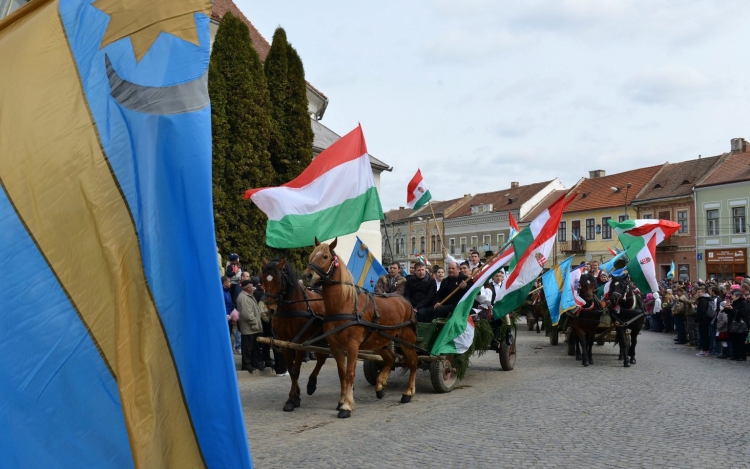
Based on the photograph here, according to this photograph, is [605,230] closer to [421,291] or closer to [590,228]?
[590,228]

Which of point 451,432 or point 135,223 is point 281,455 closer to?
point 451,432

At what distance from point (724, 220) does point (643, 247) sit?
3834cm

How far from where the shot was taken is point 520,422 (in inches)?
338

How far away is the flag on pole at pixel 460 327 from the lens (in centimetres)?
1073

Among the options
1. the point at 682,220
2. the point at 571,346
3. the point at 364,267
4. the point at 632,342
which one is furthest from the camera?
the point at 682,220

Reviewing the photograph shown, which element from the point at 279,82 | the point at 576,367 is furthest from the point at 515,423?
the point at 279,82

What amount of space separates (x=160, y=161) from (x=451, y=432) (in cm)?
667

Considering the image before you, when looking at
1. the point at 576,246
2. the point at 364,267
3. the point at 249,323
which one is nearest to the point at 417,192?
the point at 364,267

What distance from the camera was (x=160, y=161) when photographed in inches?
80.4

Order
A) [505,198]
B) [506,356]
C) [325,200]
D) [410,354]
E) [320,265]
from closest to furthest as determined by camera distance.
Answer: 1. [320,265]
2. [325,200]
3. [410,354]
4. [506,356]
5. [505,198]

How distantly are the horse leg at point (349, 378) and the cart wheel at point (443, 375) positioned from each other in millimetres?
1991

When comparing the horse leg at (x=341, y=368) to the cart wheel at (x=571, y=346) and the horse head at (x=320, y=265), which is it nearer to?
the horse head at (x=320, y=265)

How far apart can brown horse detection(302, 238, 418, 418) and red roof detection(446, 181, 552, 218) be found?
57.8 m

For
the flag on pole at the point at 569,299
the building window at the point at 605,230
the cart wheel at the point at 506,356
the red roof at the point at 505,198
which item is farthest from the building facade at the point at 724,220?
the cart wheel at the point at 506,356
